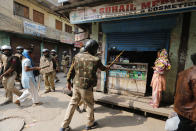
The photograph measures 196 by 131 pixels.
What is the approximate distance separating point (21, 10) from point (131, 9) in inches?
387

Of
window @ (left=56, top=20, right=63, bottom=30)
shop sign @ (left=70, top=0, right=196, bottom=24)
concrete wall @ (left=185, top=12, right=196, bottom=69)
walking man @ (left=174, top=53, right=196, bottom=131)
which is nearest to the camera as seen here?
walking man @ (left=174, top=53, right=196, bottom=131)

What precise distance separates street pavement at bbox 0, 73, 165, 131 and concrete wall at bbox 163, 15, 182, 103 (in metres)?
1.05

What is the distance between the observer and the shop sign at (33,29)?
28.8ft

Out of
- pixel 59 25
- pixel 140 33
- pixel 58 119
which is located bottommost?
pixel 58 119

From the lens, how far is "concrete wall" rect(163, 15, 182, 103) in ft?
10.6

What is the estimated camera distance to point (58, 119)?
9.16ft

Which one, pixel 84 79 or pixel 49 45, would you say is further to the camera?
pixel 49 45

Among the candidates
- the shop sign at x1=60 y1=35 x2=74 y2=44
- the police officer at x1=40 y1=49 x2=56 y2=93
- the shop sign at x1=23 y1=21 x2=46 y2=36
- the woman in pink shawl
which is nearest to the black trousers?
the woman in pink shawl

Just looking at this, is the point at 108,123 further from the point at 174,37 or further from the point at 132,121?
the point at 174,37

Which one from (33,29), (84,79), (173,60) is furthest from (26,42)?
(173,60)

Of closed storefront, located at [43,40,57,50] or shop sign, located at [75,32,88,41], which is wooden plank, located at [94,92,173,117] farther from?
closed storefront, located at [43,40,57,50]

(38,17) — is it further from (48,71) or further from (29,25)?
(48,71)

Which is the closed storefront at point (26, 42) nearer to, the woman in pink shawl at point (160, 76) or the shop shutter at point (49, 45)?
the shop shutter at point (49, 45)

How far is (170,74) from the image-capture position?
339 cm
